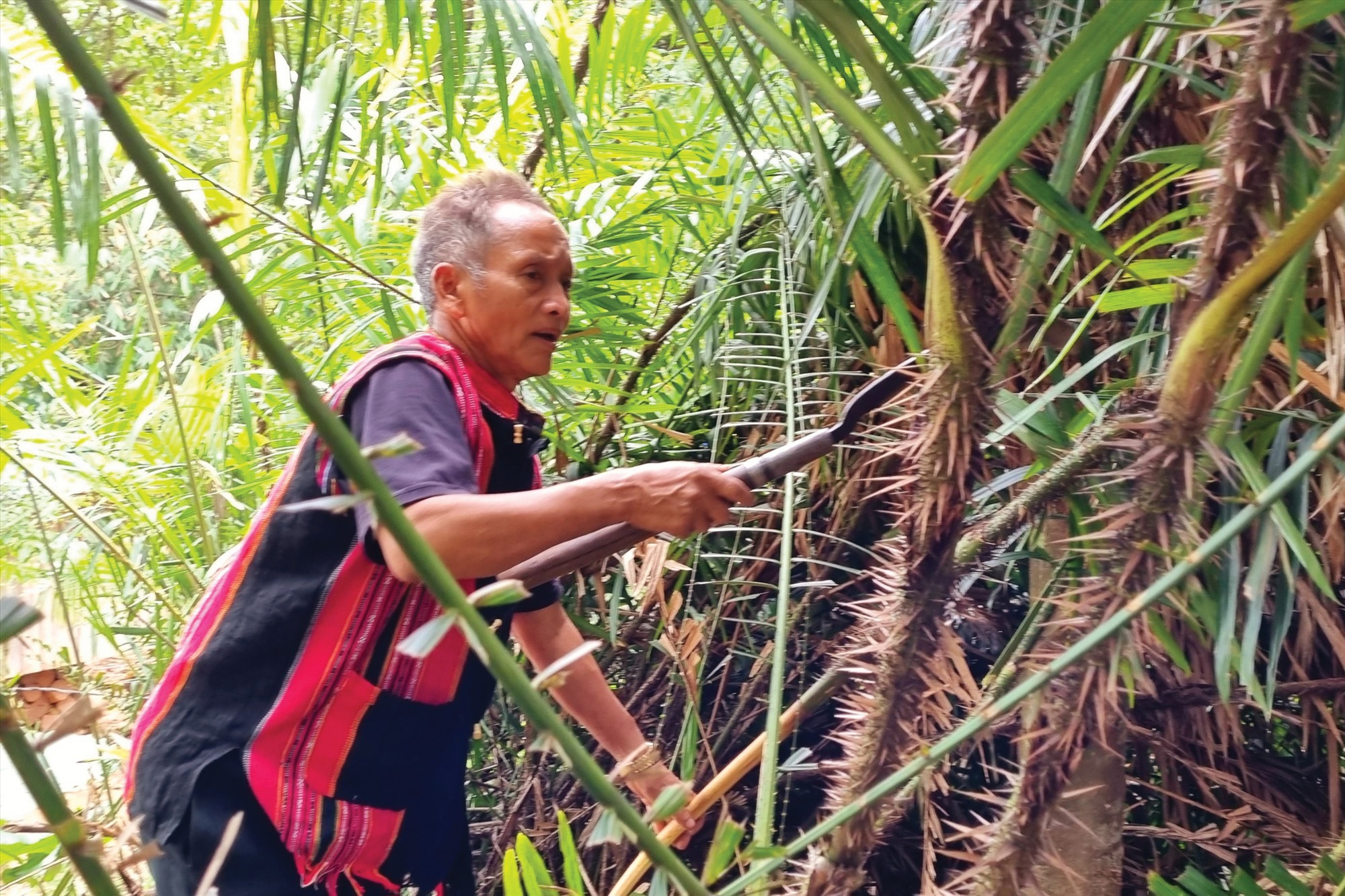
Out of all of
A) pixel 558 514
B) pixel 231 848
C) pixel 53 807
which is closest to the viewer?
pixel 53 807

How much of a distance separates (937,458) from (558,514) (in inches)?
10.3

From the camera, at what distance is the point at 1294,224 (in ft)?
1.61

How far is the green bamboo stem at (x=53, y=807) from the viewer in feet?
0.73

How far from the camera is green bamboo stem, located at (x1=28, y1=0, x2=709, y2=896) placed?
0.24 meters

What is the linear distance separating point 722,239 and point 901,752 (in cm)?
88

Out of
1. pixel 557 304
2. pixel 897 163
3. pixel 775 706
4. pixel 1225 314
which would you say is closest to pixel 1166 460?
pixel 1225 314

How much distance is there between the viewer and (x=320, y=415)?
253mm

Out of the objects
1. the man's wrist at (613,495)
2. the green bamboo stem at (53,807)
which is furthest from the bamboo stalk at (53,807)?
the man's wrist at (613,495)

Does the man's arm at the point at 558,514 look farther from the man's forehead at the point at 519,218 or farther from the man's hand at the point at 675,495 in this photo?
the man's forehead at the point at 519,218

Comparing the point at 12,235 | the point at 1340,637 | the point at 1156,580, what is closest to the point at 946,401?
the point at 1156,580

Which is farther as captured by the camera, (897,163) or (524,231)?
(524,231)

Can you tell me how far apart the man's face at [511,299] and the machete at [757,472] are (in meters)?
0.20

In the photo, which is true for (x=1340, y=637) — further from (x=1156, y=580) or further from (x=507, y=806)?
(x=507, y=806)

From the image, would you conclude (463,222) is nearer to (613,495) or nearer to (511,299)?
(511,299)
